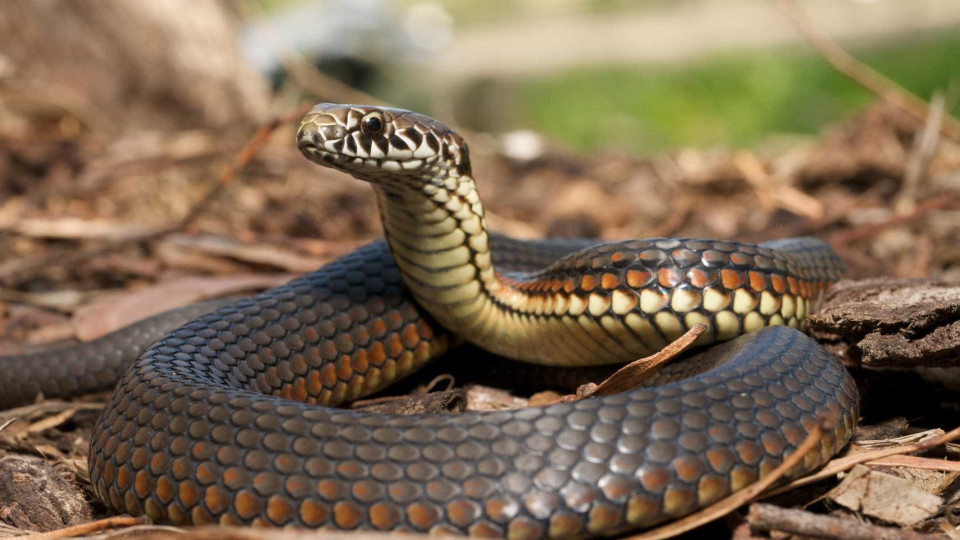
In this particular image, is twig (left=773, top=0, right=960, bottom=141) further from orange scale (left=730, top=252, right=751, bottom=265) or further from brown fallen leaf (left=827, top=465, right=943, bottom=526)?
brown fallen leaf (left=827, top=465, right=943, bottom=526)

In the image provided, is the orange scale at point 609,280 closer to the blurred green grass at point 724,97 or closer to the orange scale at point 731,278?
the orange scale at point 731,278

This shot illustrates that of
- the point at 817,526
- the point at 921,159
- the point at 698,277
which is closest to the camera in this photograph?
the point at 817,526

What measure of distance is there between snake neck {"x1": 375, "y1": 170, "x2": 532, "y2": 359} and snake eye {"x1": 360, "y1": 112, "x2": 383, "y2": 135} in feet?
1.12

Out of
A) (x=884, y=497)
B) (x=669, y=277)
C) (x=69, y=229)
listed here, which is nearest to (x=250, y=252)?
(x=69, y=229)

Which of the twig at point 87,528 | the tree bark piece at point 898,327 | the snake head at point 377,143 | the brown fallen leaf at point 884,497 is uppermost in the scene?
the snake head at point 377,143

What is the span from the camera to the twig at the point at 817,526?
2719 mm

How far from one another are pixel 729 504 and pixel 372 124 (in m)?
2.05

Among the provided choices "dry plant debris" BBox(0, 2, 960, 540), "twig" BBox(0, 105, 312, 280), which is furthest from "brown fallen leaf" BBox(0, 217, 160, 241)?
"twig" BBox(0, 105, 312, 280)

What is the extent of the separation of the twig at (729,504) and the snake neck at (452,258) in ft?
5.15

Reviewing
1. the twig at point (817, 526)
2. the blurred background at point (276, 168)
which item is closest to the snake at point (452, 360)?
the twig at point (817, 526)

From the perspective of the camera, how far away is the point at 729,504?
2.88m

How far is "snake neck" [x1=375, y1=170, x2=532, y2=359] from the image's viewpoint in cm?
401

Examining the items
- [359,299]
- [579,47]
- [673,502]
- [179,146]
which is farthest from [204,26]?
[579,47]

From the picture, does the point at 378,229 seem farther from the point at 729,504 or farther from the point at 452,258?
the point at 729,504
